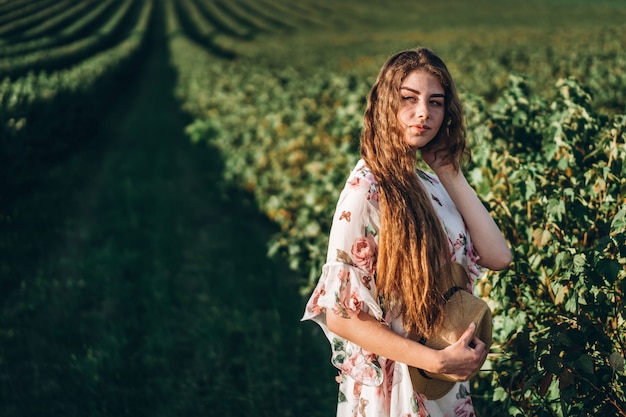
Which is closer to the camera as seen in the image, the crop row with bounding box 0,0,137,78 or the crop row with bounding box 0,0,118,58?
the crop row with bounding box 0,0,137,78

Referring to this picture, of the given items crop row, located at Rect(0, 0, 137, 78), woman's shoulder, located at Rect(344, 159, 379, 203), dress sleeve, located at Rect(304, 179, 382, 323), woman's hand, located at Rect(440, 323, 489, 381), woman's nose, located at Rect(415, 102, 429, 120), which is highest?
crop row, located at Rect(0, 0, 137, 78)

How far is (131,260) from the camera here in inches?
266

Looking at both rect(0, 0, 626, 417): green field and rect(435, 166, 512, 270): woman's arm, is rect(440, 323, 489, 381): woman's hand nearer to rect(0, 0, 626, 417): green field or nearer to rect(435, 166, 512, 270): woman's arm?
rect(435, 166, 512, 270): woman's arm

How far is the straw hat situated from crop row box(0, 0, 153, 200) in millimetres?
7192

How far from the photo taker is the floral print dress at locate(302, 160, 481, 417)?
1.93 meters

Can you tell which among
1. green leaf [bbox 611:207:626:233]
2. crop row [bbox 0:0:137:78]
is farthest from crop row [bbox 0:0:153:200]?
green leaf [bbox 611:207:626:233]

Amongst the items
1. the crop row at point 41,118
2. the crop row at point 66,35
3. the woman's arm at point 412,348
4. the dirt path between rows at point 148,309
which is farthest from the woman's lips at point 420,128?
the crop row at point 66,35

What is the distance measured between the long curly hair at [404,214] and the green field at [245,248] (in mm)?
627

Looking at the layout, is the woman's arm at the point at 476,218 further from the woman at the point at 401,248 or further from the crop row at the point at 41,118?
the crop row at the point at 41,118

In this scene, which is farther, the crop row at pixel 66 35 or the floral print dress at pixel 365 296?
the crop row at pixel 66 35

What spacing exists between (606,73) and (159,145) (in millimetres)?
9100

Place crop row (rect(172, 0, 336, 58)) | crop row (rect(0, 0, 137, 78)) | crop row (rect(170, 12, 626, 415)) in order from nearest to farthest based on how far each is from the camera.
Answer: crop row (rect(170, 12, 626, 415)) → crop row (rect(0, 0, 137, 78)) → crop row (rect(172, 0, 336, 58))

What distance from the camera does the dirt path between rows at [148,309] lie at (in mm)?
4281

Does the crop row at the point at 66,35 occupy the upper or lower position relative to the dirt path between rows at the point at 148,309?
upper
